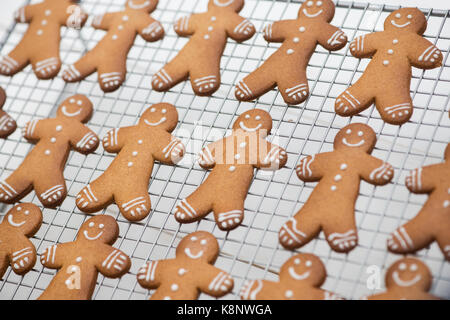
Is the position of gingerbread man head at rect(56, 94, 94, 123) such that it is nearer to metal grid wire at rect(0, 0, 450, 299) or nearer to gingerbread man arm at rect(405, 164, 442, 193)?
metal grid wire at rect(0, 0, 450, 299)

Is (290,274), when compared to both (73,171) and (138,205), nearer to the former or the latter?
(138,205)

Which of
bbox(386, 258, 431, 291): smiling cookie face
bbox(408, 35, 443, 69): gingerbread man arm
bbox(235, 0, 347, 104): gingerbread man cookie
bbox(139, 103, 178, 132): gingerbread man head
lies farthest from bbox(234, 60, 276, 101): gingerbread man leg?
bbox(386, 258, 431, 291): smiling cookie face

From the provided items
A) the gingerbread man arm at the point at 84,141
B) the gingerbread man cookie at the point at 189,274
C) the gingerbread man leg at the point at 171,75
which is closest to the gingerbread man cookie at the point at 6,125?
the gingerbread man arm at the point at 84,141

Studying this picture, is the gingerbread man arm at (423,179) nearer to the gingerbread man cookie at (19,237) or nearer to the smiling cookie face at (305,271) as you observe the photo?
the smiling cookie face at (305,271)

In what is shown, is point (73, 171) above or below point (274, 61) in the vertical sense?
below

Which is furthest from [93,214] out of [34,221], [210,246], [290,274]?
[290,274]
